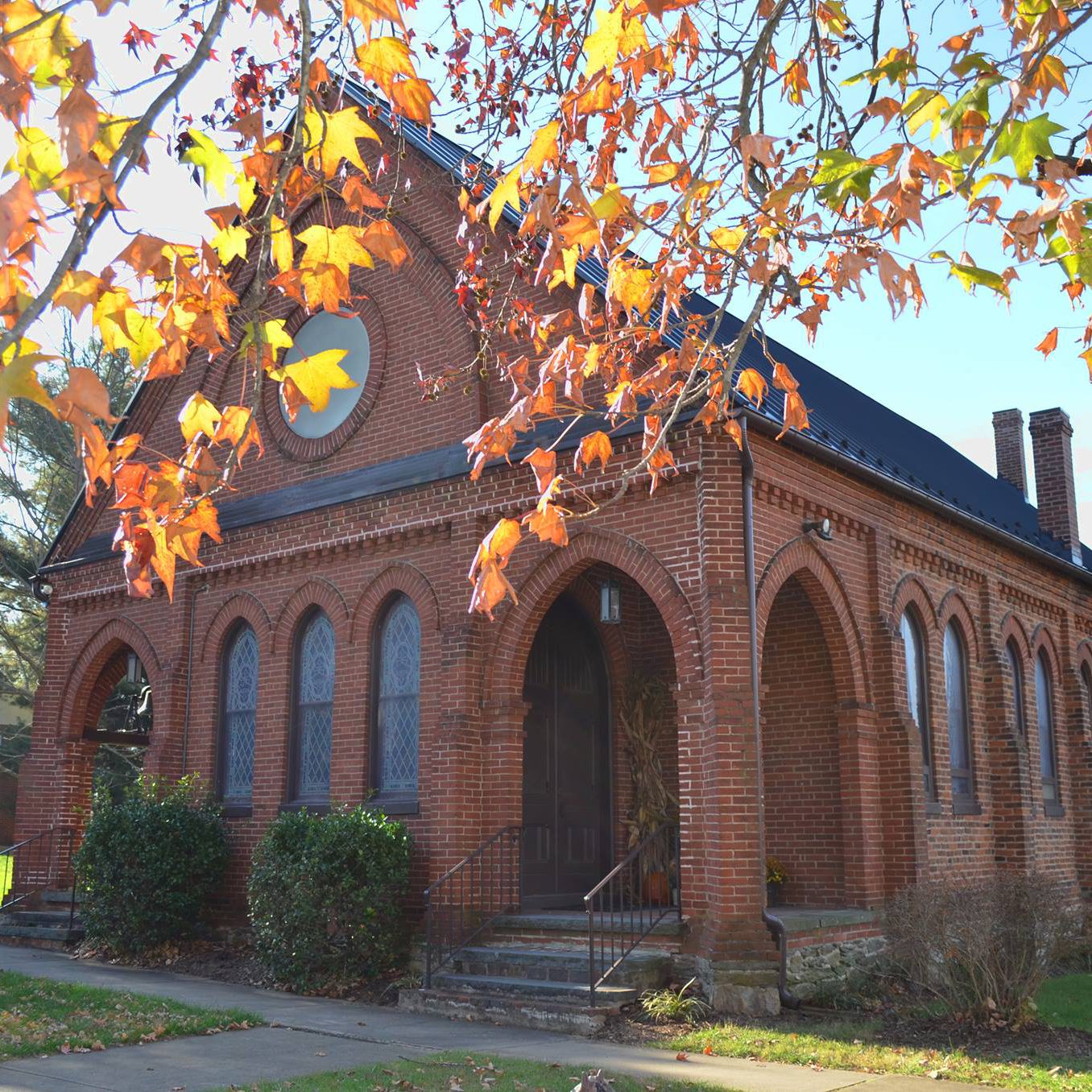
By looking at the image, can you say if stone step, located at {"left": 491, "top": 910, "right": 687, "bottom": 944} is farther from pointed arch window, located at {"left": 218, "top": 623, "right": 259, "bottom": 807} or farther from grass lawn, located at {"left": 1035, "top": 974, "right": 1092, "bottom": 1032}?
pointed arch window, located at {"left": 218, "top": 623, "right": 259, "bottom": 807}

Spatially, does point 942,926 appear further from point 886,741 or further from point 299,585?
point 299,585

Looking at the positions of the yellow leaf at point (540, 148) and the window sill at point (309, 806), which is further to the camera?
the window sill at point (309, 806)

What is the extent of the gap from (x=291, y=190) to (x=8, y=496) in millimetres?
26794

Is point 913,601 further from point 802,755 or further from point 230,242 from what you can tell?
point 230,242

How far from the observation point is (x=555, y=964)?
11.1 m

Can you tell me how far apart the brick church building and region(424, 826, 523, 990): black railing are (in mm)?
235

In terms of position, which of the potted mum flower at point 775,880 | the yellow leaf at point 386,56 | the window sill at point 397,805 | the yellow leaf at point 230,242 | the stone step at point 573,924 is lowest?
the stone step at point 573,924

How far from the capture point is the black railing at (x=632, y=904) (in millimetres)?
10453

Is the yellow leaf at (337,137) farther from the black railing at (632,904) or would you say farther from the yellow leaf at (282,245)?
the black railing at (632,904)

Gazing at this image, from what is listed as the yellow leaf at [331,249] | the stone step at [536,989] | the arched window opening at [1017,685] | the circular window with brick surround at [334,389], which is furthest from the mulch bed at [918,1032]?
the circular window with brick surround at [334,389]

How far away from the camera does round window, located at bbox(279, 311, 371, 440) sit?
15.5 meters

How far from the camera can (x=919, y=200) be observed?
4.98 meters

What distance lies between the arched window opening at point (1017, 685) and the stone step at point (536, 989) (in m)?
8.96

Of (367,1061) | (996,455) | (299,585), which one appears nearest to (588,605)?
(299,585)
